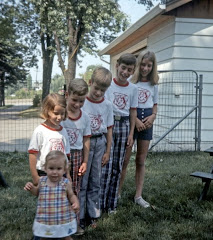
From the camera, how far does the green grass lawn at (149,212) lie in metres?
3.26

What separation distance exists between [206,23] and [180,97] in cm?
187

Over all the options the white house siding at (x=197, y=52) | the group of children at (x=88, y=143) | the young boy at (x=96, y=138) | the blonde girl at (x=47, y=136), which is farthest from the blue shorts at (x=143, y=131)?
the white house siding at (x=197, y=52)

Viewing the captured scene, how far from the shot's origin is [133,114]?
3.67 metres

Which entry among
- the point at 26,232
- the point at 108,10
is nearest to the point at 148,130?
the point at 26,232

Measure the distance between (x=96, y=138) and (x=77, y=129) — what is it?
0.34 m

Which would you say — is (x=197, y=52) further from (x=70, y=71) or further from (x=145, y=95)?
(x=70, y=71)

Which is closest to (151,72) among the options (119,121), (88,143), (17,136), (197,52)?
(119,121)

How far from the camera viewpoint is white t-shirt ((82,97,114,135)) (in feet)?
10.4

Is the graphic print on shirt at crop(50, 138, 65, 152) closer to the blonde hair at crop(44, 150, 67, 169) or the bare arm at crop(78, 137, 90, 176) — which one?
the blonde hair at crop(44, 150, 67, 169)

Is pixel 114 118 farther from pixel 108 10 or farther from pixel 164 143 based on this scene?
pixel 108 10

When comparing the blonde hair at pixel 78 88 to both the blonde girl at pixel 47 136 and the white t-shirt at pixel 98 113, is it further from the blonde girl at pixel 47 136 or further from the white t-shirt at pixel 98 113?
the white t-shirt at pixel 98 113

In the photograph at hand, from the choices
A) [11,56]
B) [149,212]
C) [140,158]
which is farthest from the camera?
[11,56]

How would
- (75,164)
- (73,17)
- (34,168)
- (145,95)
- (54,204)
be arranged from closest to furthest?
(54,204) < (34,168) < (75,164) < (145,95) < (73,17)

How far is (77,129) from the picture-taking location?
9.57 ft
